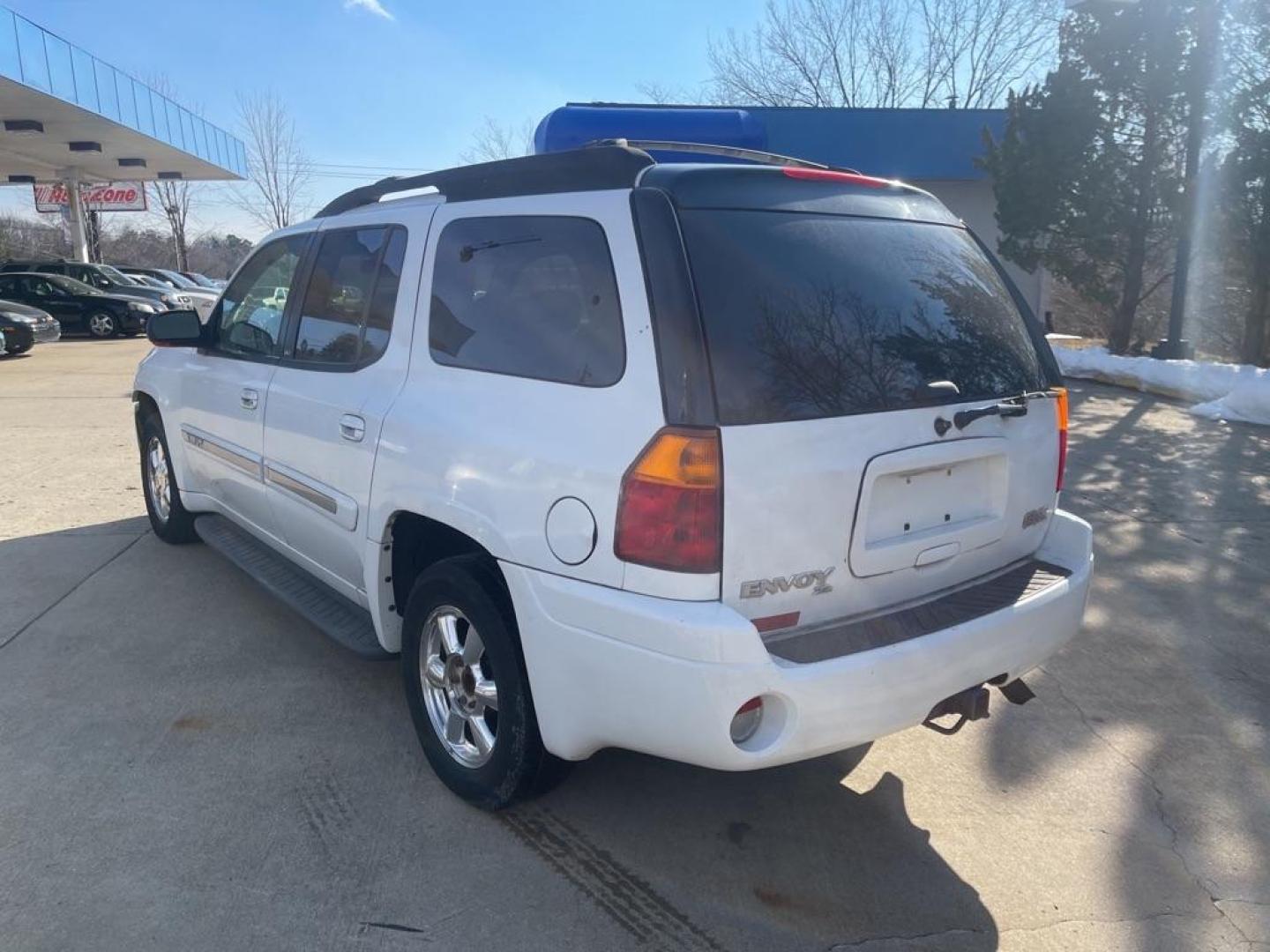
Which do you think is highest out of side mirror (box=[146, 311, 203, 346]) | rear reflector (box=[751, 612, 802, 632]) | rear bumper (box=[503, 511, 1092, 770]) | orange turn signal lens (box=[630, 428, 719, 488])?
side mirror (box=[146, 311, 203, 346])

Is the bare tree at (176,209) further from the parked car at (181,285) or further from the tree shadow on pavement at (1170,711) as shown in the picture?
the tree shadow on pavement at (1170,711)

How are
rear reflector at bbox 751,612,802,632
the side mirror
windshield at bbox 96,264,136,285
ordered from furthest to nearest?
1. windshield at bbox 96,264,136,285
2. the side mirror
3. rear reflector at bbox 751,612,802,632

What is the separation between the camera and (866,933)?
2.63 metres

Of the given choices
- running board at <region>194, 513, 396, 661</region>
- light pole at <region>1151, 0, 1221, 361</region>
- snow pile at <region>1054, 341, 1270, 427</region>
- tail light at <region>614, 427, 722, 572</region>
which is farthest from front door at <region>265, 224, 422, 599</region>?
light pole at <region>1151, 0, 1221, 361</region>

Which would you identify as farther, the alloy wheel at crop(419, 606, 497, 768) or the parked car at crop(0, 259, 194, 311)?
the parked car at crop(0, 259, 194, 311)

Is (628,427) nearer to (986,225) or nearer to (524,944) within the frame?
(524,944)

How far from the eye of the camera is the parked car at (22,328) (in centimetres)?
1845

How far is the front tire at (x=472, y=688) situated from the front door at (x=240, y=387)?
1468 millimetres

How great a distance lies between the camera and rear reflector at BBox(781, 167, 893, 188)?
2908mm

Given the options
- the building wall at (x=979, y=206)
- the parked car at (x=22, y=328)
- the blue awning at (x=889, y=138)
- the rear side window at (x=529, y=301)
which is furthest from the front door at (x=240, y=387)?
the building wall at (x=979, y=206)

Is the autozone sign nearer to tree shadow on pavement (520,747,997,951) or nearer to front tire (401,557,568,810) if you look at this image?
front tire (401,557,568,810)

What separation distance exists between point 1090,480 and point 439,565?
6.16m

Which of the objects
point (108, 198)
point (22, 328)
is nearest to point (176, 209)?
point (108, 198)

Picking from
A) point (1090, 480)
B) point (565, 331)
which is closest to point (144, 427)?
point (565, 331)
